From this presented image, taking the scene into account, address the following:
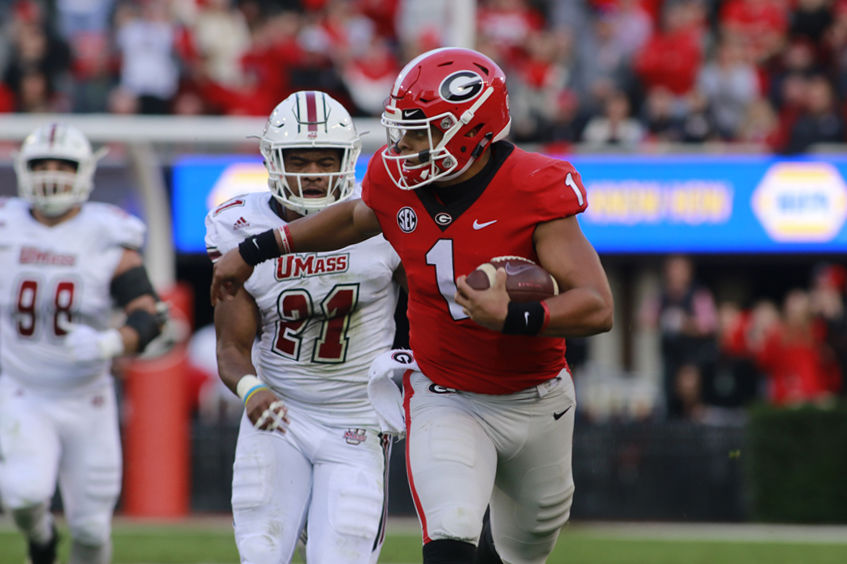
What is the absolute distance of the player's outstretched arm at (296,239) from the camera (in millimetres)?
4812

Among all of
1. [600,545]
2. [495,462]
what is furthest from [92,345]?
[600,545]

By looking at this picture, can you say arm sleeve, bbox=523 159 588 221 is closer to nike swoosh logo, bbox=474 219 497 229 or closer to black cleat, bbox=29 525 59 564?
nike swoosh logo, bbox=474 219 497 229

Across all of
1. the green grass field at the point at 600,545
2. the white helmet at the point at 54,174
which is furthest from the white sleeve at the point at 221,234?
the green grass field at the point at 600,545

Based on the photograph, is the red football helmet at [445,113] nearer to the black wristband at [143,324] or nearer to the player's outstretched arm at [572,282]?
the player's outstretched arm at [572,282]

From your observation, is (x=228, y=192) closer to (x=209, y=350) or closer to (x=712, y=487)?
(x=209, y=350)

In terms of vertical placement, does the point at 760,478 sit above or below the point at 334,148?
below

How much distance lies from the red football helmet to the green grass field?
13.6ft

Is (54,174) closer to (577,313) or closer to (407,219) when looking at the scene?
(407,219)

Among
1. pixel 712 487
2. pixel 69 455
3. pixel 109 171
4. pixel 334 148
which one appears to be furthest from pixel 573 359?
pixel 334 148

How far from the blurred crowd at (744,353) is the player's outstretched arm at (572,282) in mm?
7268

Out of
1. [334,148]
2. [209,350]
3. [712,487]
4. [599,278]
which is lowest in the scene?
[712,487]

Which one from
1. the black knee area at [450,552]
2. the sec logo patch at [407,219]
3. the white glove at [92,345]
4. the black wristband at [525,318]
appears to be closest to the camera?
the black wristband at [525,318]

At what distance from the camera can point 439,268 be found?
15.0 feet

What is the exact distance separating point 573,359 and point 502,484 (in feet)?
22.7
